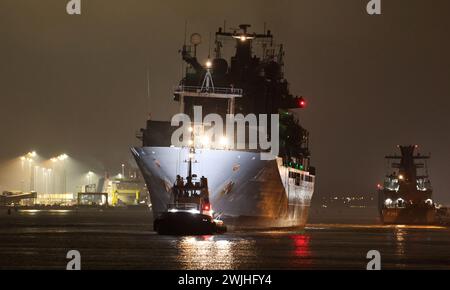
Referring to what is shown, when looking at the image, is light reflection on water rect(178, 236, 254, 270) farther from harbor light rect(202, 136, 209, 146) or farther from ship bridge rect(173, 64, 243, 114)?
ship bridge rect(173, 64, 243, 114)

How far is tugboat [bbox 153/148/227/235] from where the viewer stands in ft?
253

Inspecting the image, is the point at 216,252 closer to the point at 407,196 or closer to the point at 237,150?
the point at 237,150

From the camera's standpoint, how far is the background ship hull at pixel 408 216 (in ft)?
510

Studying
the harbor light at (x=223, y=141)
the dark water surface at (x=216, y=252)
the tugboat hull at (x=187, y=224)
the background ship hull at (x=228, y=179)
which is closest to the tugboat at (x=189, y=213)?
the tugboat hull at (x=187, y=224)

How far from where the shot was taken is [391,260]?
60062 millimetres

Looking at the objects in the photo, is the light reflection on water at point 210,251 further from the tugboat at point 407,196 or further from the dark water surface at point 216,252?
the tugboat at point 407,196

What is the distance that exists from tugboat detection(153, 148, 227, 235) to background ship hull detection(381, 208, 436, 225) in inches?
3234

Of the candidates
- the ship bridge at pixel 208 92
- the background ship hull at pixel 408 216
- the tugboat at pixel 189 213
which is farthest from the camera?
the background ship hull at pixel 408 216

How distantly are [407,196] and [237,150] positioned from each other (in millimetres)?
79290

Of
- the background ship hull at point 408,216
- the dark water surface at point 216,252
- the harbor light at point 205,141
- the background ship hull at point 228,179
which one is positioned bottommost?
the dark water surface at point 216,252

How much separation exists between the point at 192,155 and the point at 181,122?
222 inches
